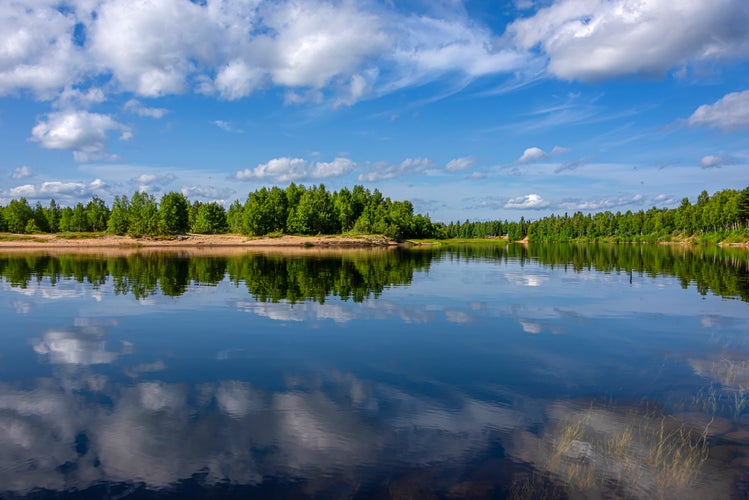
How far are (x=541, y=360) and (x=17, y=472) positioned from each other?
18816 millimetres

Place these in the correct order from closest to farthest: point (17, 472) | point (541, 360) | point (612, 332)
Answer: point (17, 472) → point (541, 360) → point (612, 332)

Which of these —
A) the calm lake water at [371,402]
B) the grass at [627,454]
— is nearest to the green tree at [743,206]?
the calm lake water at [371,402]

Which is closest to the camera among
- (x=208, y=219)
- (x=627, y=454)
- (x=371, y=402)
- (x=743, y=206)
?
(x=627, y=454)

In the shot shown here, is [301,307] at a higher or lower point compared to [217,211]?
lower

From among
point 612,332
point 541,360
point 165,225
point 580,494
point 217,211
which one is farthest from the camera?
point 217,211

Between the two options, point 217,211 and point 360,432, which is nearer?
point 360,432

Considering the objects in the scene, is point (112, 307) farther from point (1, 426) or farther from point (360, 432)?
point (360, 432)

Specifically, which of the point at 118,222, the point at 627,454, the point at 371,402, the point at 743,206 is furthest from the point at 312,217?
the point at 627,454

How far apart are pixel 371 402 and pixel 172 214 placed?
18476 centimetres

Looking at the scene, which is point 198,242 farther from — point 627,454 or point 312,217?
point 627,454

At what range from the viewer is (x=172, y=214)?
595 ft

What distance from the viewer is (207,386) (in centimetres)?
1697

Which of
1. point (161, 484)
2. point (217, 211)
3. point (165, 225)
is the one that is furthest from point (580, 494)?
point (217, 211)

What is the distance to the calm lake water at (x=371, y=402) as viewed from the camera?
1091cm
